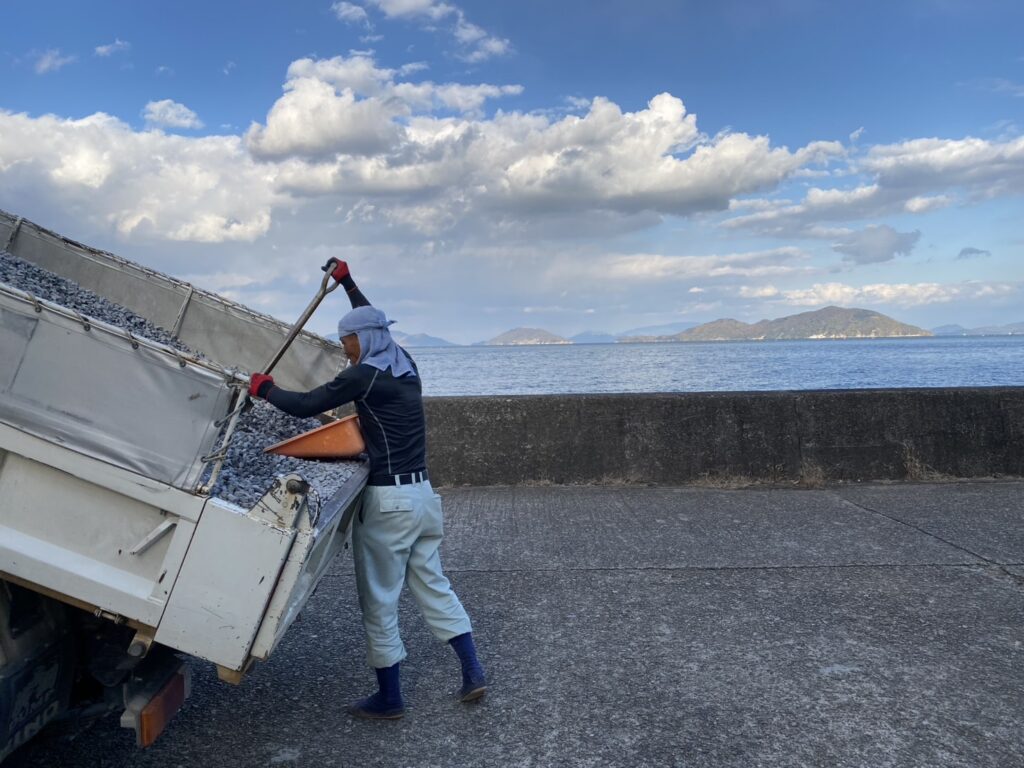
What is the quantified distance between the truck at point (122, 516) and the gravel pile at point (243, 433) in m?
0.21

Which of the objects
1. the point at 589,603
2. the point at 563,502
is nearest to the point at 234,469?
the point at 589,603

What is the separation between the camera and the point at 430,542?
3.80 meters

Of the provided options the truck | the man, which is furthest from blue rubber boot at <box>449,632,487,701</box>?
the truck

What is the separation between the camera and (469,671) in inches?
149

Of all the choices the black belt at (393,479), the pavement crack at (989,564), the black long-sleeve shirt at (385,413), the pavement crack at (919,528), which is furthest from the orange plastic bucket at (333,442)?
the pavement crack at (919,528)

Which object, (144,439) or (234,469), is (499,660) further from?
(144,439)

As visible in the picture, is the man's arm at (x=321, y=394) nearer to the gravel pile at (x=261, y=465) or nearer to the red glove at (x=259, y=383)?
the red glove at (x=259, y=383)

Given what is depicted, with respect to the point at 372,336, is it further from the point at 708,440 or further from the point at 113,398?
the point at 708,440

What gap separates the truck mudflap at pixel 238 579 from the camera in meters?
2.69

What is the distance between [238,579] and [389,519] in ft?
3.31

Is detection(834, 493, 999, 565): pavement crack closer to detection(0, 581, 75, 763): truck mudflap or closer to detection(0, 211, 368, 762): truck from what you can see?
detection(0, 211, 368, 762): truck

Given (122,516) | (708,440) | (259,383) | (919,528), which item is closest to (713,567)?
(919,528)

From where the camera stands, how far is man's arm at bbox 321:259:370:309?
394 cm

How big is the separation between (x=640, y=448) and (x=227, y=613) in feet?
19.2
